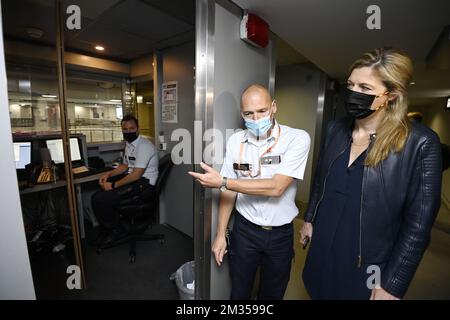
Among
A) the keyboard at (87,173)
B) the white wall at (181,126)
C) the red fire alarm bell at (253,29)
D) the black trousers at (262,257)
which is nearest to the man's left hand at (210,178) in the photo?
the black trousers at (262,257)

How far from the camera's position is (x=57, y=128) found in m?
2.89

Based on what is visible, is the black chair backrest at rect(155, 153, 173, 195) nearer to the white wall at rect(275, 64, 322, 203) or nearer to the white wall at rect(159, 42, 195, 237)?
the white wall at rect(159, 42, 195, 237)

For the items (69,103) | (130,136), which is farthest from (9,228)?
(69,103)

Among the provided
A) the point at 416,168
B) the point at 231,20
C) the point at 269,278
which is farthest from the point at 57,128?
the point at 416,168

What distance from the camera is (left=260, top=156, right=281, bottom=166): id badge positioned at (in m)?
1.18

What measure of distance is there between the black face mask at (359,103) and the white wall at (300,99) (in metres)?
2.69

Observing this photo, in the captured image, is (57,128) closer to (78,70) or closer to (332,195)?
(78,70)

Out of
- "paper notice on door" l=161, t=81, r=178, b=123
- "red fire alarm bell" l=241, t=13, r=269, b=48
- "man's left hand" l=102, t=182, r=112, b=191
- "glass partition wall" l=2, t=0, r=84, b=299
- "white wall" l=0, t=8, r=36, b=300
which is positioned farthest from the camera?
"paper notice on door" l=161, t=81, r=178, b=123

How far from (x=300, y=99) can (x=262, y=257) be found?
3056 mm

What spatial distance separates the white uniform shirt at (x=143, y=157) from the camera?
2359mm

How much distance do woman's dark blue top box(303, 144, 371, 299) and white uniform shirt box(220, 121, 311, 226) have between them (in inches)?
6.4

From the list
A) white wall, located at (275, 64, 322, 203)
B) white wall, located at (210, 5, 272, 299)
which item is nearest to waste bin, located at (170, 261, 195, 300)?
white wall, located at (210, 5, 272, 299)

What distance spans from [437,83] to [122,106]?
5330 mm

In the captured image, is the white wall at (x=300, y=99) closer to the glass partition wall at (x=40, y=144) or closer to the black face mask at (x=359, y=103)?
the black face mask at (x=359, y=103)
